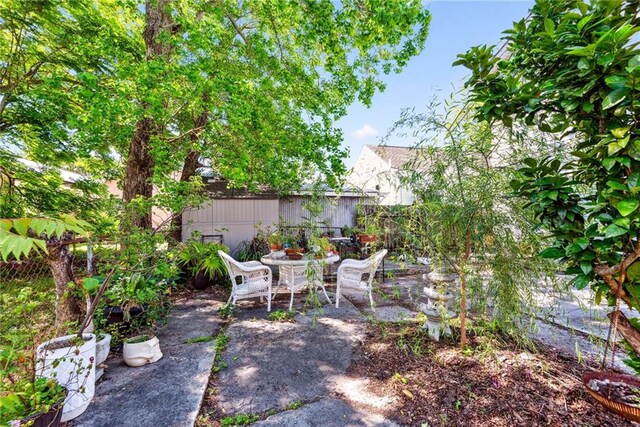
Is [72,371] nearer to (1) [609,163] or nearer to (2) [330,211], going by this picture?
(1) [609,163]

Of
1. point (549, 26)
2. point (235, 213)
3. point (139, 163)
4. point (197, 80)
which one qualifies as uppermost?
point (197, 80)

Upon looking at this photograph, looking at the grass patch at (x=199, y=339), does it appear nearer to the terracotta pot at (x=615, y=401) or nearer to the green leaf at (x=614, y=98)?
the terracotta pot at (x=615, y=401)

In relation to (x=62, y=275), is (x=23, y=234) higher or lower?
higher

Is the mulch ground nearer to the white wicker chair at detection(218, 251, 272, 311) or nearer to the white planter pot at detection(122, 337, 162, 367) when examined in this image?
the white wicker chair at detection(218, 251, 272, 311)

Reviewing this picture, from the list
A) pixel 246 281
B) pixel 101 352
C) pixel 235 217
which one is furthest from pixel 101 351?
pixel 235 217

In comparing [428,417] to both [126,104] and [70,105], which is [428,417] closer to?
[126,104]

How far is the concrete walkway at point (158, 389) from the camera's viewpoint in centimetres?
201

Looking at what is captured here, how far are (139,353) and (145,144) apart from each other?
347cm

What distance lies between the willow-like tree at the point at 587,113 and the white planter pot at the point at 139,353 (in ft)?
11.7

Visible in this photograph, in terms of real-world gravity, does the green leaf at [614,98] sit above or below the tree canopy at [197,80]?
below

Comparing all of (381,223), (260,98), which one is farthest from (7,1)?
(381,223)

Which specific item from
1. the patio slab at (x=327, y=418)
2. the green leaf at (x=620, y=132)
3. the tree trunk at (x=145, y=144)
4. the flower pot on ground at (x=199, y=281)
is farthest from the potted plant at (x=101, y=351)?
the green leaf at (x=620, y=132)

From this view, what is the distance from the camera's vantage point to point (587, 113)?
1.33 meters

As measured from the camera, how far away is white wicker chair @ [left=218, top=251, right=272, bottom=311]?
4.08m
